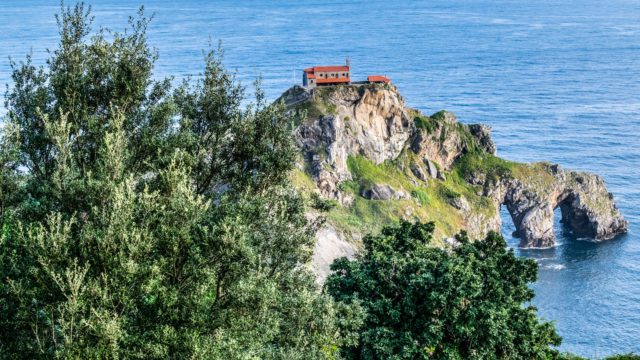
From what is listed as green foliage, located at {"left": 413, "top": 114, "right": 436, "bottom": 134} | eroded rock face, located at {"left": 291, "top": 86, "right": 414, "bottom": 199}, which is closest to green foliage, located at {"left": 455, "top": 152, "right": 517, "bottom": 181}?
green foliage, located at {"left": 413, "top": 114, "right": 436, "bottom": 134}

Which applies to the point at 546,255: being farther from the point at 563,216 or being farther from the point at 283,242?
the point at 283,242

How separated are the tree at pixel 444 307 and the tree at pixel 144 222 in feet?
32.3

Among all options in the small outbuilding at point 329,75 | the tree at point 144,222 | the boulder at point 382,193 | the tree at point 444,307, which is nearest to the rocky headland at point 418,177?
the boulder at point 382,193

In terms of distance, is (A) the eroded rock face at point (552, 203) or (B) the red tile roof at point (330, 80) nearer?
(B) the red tile roof at point (330, 80)

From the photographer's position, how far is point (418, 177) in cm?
14650

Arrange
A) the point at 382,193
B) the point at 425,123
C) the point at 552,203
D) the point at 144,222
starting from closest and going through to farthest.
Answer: the point at 144,222 → the point at 382,193 → the point at 425,123 → the point at 552,203

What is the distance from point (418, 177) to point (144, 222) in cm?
12242

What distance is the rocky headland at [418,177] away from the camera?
131 metres

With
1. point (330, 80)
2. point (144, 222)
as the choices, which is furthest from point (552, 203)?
point (144, 222)

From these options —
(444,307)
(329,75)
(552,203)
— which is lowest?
(444,307)

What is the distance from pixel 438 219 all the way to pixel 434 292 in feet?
299

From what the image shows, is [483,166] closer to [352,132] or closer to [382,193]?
[382,193]

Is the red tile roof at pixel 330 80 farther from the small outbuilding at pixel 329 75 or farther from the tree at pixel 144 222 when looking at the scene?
the tree at pixel 144 222

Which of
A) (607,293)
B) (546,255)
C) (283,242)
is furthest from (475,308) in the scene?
(546,255)
